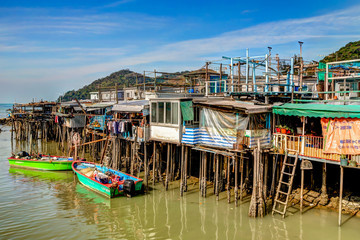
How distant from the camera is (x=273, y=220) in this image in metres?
13.7

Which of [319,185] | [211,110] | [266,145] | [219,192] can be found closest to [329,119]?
[266,145]

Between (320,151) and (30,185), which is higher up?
(320,151)

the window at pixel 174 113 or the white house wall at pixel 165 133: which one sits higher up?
the window at pixel 174 113

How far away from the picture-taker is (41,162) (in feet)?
79.1

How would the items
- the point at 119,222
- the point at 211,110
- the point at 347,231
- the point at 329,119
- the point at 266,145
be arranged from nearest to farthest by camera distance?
the point at 347,231 < the point at 329,119 < the point at 119,222 < the point at 266,145 < the point at 211,110

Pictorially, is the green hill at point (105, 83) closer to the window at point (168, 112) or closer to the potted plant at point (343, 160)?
the window at point (168, 112)

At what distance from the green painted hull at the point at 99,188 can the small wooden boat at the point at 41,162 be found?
4.77 m

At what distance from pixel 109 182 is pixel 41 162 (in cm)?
938

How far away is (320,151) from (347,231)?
3.58 m

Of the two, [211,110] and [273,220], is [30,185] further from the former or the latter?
[273,220]

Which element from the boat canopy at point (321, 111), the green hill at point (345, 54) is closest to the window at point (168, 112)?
the boat canopy at point (321, 111)

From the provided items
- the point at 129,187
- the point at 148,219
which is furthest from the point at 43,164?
the point at 148,219

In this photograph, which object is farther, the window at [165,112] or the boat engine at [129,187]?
the window at [165,112]

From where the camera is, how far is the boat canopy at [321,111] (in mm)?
12526
